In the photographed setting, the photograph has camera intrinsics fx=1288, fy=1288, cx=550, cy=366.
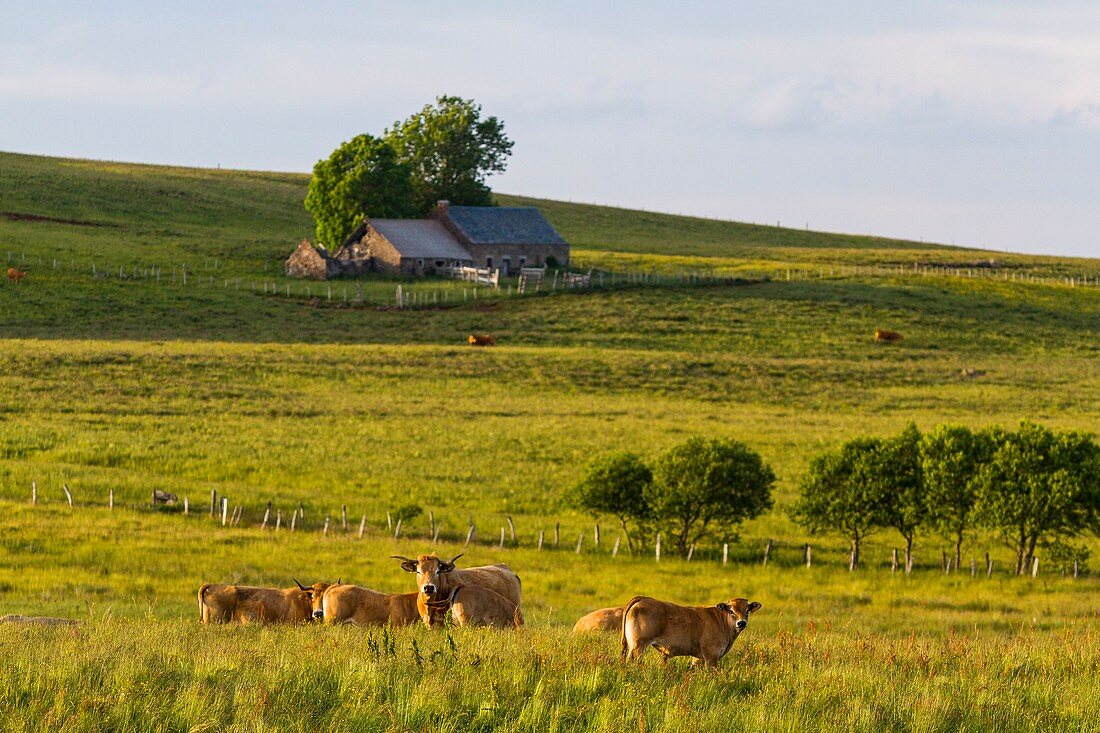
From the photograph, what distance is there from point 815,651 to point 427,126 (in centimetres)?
10236

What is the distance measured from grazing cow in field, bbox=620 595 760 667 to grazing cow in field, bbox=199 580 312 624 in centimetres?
583

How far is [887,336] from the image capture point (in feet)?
261

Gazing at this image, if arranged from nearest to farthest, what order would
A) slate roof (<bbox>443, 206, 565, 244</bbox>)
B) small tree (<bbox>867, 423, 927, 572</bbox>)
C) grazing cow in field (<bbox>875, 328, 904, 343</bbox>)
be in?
small tree (<bbox>867, 423, 927, 572</bbox>)
grazing cow in field (<bbox>875, 328, 904, 343</bbox>)
slate roof (<bbox>443, 206, 565, 244</bbox>)

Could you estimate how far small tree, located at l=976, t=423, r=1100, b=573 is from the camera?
32656 mm

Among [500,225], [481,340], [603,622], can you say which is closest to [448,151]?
[500,225]

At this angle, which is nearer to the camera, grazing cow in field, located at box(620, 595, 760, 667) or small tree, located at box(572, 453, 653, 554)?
grazing cow in field, located at box(620, 595, 760, 667)

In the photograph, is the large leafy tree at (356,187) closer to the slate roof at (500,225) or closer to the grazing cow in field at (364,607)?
the slate roof at (500,225)

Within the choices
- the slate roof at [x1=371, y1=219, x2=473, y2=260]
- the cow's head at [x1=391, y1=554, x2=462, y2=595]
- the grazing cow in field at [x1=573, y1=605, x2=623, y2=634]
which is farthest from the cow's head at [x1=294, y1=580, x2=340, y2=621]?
the slate roof at [x1=371, y1=219, x2=473, y2=260]

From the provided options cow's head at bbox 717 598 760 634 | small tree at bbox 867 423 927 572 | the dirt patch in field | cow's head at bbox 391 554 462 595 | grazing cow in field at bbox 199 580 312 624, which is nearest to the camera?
cow's head at bbox 717 598 760 634

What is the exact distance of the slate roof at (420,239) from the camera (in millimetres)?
95000

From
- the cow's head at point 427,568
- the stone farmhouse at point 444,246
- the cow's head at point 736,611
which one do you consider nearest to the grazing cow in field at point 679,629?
the cow's head at point 736,611

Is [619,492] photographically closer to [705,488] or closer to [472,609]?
[705,488]

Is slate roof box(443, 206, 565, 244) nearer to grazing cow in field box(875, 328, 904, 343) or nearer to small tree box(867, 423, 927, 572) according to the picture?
grazing cow in field box(875, 328, 904, 343)

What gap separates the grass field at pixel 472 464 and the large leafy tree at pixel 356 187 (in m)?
5.78
